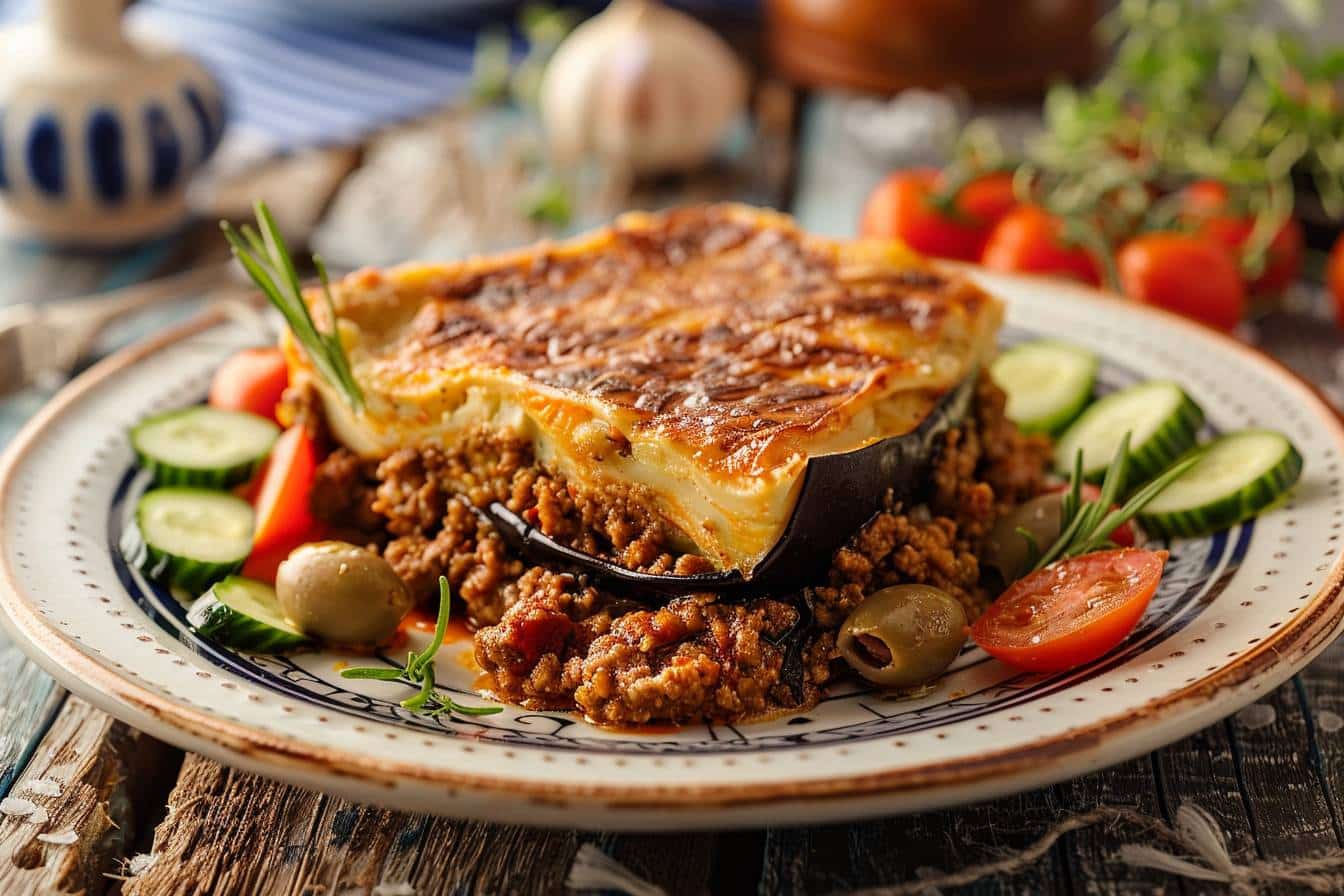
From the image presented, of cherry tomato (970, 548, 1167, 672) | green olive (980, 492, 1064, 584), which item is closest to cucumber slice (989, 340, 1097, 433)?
green olive (980, 492, 1064, 584)

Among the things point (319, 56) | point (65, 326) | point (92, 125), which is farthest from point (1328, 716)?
point (319, 56)

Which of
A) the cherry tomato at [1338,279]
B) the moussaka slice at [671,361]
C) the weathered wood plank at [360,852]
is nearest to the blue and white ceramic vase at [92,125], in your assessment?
the moussaka slice at [671,361]

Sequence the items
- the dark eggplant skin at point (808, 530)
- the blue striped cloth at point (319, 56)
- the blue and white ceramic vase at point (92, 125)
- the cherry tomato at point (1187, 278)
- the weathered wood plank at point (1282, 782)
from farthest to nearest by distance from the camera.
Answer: the blue striped cloth at point (319, 56) < the blue and white ceramic vase at point (92, 125) < the cherry tomato at point (1187, 278) < the dark eggplant skin at point (808, 530) < the weathered wood plank at point (1282, 782)

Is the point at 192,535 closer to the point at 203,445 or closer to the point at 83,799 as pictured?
the point at 203,445

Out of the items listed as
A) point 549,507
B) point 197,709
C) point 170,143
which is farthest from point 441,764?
point 170,143

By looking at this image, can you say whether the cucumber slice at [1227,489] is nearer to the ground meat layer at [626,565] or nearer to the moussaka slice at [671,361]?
the ground meat layer at [626,565]
